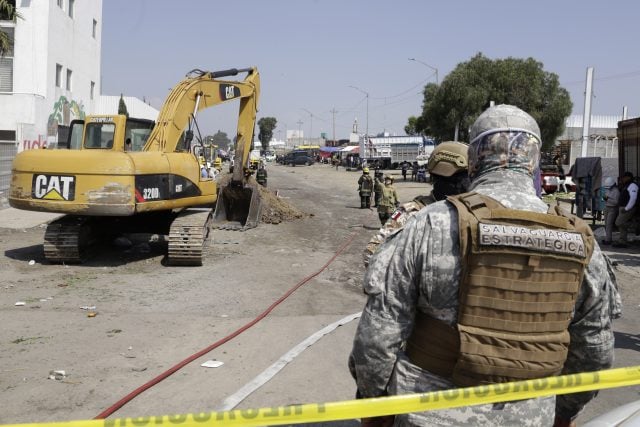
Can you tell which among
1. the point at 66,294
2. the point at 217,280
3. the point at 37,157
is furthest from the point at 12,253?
the point at 217,280

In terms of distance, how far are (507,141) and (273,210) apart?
1571cm

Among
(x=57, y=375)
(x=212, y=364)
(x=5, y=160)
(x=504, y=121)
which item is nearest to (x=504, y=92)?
(x=5, y=160)

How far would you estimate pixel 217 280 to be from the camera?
984cm

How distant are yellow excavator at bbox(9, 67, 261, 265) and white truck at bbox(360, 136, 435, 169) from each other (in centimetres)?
3678

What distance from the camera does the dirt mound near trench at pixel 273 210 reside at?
1731 cm

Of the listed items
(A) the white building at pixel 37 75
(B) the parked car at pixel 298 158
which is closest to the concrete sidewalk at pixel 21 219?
(A) the white building at pixel 37 75

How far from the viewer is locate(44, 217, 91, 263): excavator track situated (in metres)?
10.7

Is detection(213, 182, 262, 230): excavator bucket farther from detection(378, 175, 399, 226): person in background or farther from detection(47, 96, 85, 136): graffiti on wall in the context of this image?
detection(47, 96, 85, 136): graffiti on wall

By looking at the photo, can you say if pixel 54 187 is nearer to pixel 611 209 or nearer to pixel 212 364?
pixel 212 364

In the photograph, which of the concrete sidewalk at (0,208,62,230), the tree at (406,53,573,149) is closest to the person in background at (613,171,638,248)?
the concrete sidewalk at (0,208,62,230)

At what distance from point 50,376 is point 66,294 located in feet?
11.4

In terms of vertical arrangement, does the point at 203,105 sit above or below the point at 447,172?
above

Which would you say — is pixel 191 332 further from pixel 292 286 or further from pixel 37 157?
pixel 37 157

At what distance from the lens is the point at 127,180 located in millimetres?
10117
